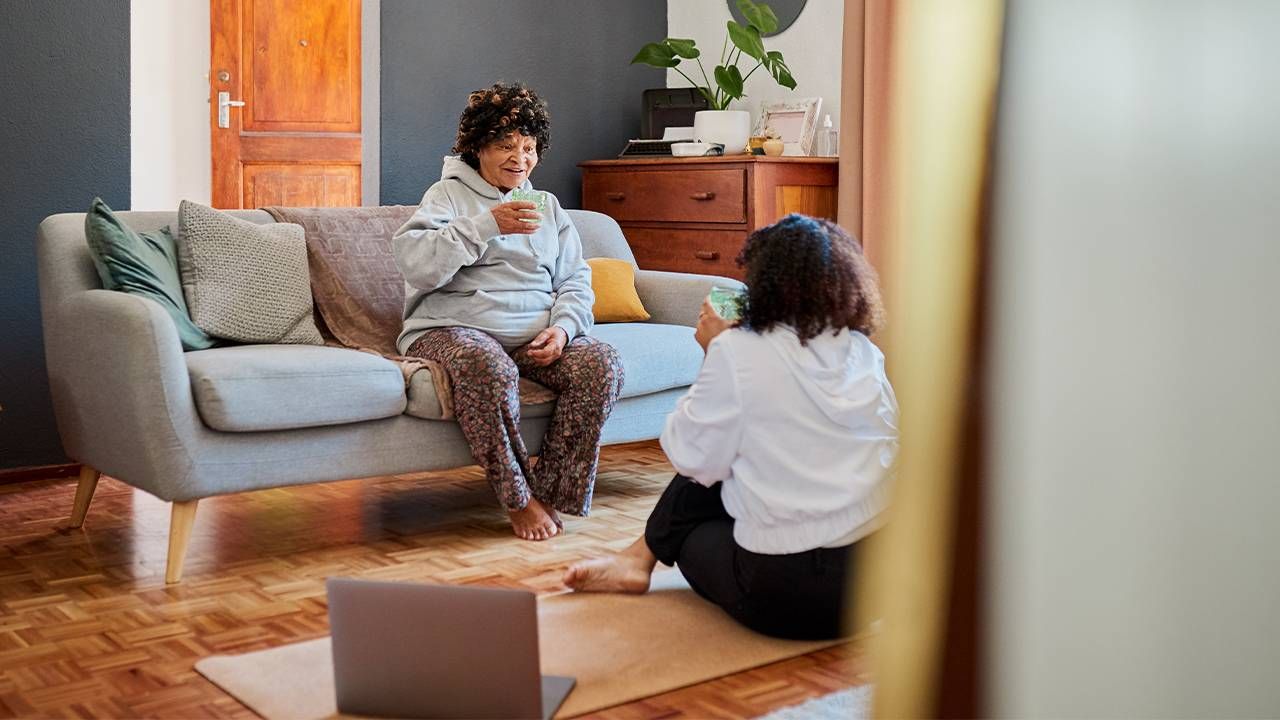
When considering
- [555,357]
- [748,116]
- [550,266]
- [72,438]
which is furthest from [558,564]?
[748,116]

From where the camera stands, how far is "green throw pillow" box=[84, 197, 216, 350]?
282 centimetres

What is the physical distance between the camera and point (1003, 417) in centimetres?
21

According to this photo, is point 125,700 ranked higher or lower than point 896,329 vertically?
lower

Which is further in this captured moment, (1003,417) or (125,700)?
(125,700)

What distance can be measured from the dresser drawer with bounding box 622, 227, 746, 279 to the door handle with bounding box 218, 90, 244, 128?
1.67 m

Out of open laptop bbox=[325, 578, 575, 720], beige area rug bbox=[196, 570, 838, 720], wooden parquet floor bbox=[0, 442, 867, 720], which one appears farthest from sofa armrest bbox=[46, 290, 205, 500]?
open laptop bbox=[325, 578, 575, 720]

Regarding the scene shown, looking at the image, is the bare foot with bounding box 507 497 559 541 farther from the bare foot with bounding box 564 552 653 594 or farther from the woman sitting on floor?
the woman sitting on floor

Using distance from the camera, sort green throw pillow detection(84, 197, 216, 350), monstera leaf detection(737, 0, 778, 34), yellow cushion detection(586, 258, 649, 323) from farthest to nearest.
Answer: monstera leaf detection(737, 0, 778, 34) → yellow cushion detection(586, 258, 649, 323) → green throw pillow detection(84, 197, 216, 350)

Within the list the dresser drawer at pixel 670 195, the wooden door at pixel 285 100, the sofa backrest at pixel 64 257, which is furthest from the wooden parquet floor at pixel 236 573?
the wooden door at pixel 285 100

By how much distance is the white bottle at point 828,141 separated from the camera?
15.2 feet

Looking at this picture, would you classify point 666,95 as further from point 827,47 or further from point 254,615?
point 254,615

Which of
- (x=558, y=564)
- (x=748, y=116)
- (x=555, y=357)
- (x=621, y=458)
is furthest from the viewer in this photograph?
(x=748, y=116)

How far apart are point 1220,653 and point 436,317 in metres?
2.98

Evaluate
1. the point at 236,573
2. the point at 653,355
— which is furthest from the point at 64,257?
the point at 653,355
